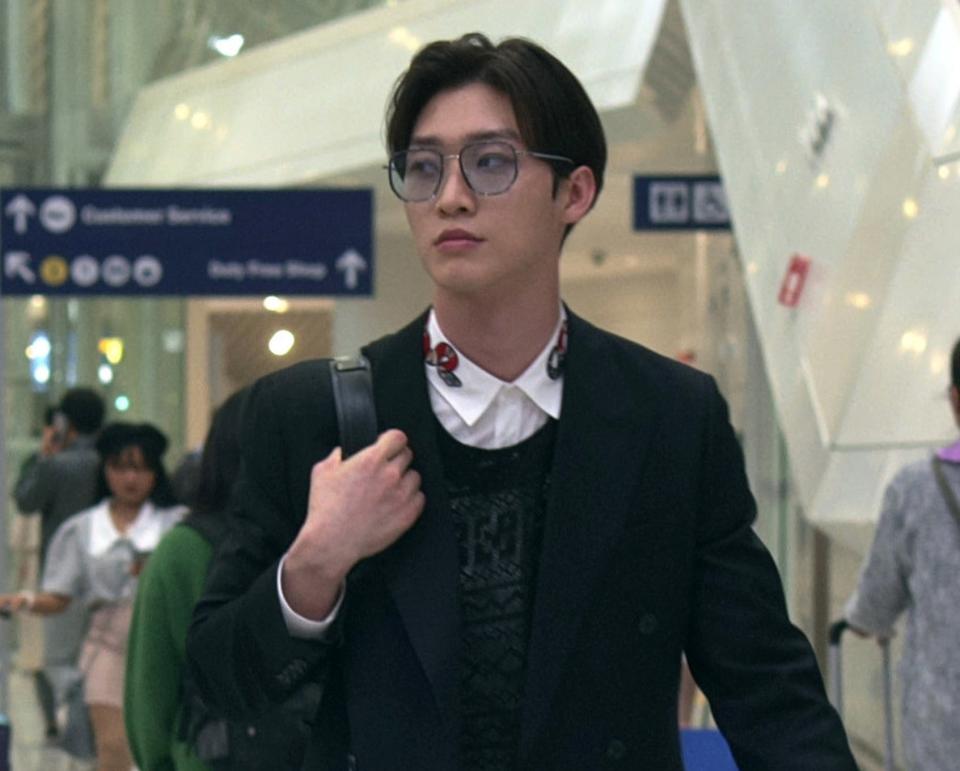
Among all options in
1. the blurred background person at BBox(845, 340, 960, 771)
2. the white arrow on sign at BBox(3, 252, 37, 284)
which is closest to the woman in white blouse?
the white arrow on sign at BBox(3, 252, 37, 284)

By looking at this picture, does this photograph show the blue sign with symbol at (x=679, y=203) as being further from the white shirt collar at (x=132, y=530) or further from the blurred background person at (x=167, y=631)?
the blurred background person at (x=167, y=631)

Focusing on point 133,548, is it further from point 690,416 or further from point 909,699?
point 690,416

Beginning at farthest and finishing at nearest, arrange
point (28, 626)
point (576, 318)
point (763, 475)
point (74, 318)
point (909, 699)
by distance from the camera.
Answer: point (74, 318), point (28, 626), point (763, 475), point (909, 699), point (576, 318)

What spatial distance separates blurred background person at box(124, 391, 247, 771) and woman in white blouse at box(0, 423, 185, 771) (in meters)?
2.74

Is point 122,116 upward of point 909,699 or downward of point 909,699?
upward

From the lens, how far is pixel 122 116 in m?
22.4

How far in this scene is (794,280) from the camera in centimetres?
840

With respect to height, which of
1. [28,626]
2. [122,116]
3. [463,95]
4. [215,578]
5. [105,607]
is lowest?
[28,626]

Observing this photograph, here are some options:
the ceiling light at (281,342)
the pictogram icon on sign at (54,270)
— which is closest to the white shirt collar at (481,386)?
the pictogram icon on sign at (54,270)

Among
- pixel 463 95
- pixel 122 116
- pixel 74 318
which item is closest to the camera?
pixel 463 95

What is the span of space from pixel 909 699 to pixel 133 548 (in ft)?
11.4

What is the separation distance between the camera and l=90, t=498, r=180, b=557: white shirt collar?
764 centimetres

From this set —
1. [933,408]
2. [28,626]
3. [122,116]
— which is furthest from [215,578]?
[122,116]

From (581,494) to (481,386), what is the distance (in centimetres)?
16
